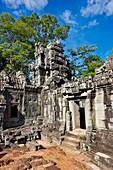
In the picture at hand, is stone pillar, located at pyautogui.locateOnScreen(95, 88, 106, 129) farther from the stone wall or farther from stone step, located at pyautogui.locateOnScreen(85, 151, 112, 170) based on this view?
stone step, located at pyautogui.locateOnScreen(85, 151, 112, 170)

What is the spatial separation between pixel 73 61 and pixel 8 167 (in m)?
19.7

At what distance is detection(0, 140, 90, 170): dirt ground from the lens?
4.98 m

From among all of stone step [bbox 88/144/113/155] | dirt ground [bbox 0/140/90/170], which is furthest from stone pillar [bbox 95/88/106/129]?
dirt ground [bbox 0/140/90/170]

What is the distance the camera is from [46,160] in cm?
553

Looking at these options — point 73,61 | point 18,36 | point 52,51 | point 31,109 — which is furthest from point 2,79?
point 73,61

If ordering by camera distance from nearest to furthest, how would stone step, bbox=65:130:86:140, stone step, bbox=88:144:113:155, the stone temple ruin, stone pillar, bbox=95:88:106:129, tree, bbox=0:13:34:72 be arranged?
stone step, bbox=88:144:113:155 < the stone temple ruin < stone pillar, bbox=95:88:106:129 < stone step, bbox=65:130:86:140 < tree, bbox=0:13:34:72

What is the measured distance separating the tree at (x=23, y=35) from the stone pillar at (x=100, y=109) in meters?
13.3

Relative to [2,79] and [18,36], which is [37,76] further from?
[18,36]

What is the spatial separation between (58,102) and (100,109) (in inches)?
162

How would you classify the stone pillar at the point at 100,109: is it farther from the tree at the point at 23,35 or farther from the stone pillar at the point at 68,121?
the tree at the point at 23,35

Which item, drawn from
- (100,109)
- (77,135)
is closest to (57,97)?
(77,135)

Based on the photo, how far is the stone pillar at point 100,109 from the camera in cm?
635

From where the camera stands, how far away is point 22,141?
8.41m

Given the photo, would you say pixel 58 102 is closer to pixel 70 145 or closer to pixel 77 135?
pixel 77 135
